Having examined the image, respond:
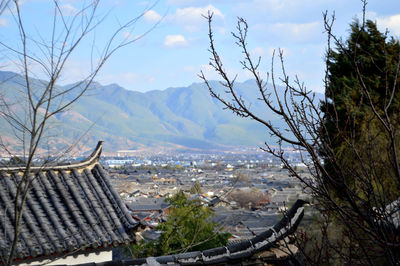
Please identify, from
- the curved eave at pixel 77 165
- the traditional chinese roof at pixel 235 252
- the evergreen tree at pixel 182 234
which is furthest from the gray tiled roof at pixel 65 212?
the evergreen tree at pixel 182 234

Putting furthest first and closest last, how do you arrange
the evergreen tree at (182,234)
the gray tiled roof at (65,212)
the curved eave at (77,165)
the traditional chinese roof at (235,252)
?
the evergreen tree at (182,234) → the curved eave at (77,165) → the gray tiled roof at (65,212) → the traditional chinese roof at (235,252)

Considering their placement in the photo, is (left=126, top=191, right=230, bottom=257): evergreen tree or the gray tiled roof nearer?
the gray tiled roof

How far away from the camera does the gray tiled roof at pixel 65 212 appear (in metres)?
5.18

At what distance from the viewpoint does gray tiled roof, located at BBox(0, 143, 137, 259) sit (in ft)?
17.0

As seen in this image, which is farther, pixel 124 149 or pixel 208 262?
pixel 124 149

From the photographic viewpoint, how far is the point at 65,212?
5746 millimetres

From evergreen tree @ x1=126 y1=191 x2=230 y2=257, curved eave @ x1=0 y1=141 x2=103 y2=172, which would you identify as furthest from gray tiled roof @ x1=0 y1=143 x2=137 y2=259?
evergreen tree @ x1=126 y1=191 x2=230 y2=257

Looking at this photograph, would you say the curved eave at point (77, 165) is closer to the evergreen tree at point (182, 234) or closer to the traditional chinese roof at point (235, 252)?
the traditional chinese roof at point (235, 252)

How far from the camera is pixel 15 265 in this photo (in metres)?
4.93

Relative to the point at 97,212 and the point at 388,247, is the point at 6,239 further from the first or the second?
the point at 388,247

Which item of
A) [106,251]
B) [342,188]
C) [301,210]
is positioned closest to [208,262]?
[301,210]

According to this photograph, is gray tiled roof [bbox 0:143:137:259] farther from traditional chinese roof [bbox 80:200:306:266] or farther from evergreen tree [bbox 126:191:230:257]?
evergreen tree [bbox 126:191:230:257]

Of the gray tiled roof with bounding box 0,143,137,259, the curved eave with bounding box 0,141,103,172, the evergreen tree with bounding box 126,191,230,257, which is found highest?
the curved eave with bounding box 0,141,103,172

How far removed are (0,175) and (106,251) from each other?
63.9 inches
